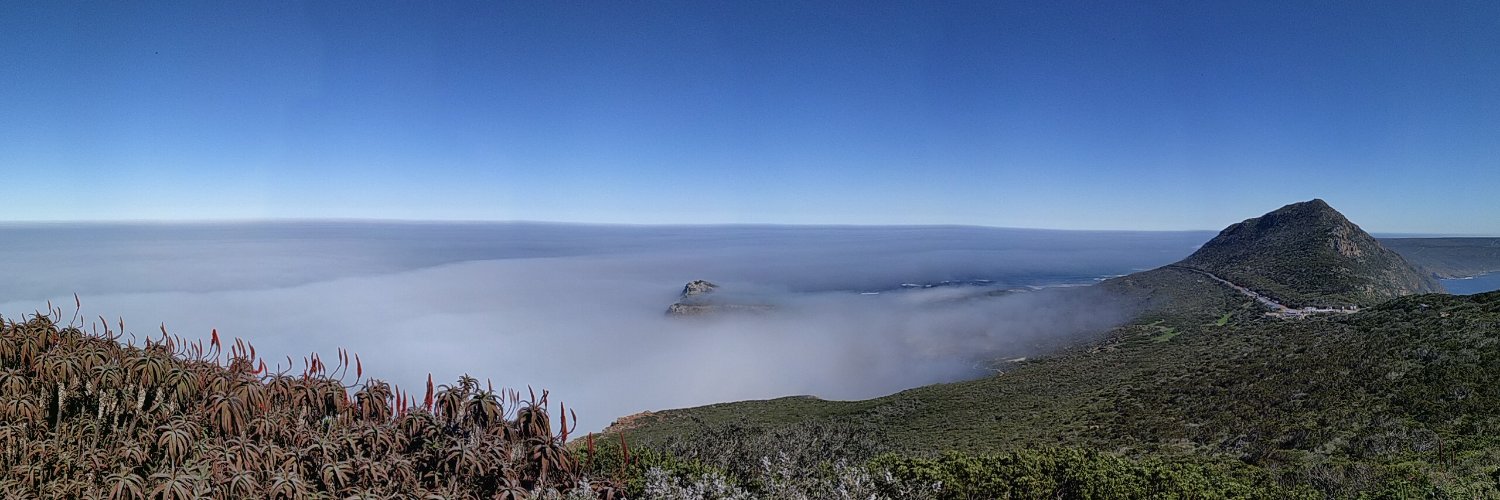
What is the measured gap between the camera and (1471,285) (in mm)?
94438

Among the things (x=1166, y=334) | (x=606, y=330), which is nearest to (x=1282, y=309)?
(x=1166, y=334)

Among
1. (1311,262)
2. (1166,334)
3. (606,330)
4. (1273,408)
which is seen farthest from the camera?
(606,330)

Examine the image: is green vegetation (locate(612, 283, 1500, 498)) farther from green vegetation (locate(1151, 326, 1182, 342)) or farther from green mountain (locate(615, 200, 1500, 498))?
green vegetation (locate(1151, 326, 1182, 342))

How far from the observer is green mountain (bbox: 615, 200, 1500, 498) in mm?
7973

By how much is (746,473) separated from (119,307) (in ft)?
533

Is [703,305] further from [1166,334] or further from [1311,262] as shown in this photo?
[1311,262]

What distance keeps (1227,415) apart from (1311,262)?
60050mm

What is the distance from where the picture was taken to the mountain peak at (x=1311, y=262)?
2128 inches

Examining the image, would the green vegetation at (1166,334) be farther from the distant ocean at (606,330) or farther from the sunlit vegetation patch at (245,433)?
the sunlit vegetation patch at (245,433)

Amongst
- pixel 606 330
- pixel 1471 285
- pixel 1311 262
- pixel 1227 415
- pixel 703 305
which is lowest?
pixel 606 330

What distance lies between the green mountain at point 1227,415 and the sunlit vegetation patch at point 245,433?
2891 millimetres

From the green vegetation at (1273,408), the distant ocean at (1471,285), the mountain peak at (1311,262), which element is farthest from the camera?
the distant ocean at (1471,285)

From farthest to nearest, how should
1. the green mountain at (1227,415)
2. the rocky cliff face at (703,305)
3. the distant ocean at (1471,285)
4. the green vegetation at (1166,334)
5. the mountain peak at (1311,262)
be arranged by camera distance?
the rocky cliff face at (703,305) → the distant ocean at (1471,285) → the mountain peak at (1311,262) → the green vegetation at (1166,334) → the green mountain at (1227,415)

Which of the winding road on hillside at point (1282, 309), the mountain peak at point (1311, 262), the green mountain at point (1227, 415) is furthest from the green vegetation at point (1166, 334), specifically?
the mountain peak at point (1311, 262)
